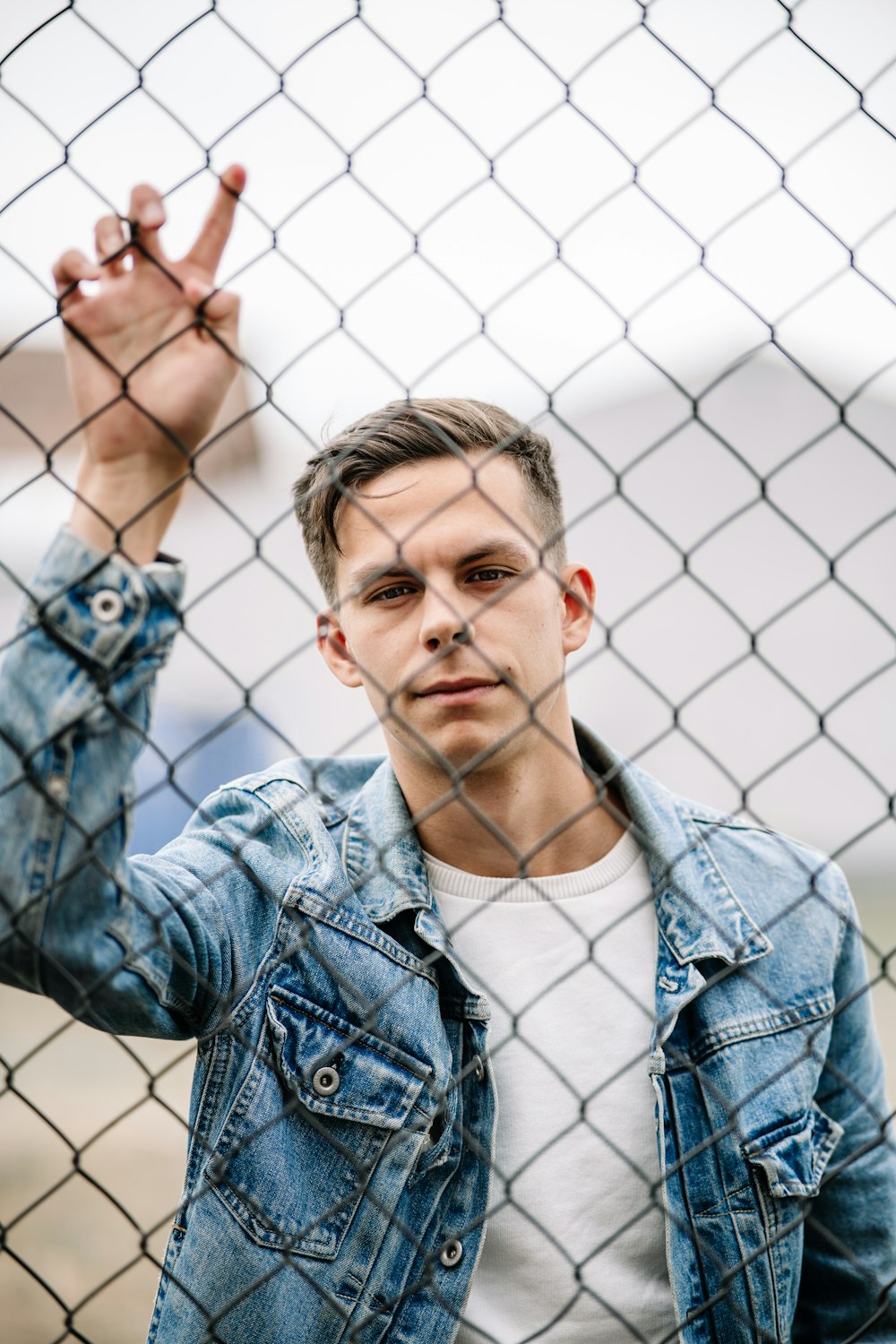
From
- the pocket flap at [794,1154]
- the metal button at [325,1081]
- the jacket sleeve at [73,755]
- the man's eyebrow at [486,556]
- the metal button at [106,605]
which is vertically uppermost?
the man's eyebrow at [486,556]

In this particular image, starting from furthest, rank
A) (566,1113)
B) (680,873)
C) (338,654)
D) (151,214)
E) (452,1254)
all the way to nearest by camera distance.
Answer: (338,654)
(680,873)
(566,1113)
(452,1254)
(151,214)

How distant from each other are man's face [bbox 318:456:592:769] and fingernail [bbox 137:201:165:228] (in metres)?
0.48

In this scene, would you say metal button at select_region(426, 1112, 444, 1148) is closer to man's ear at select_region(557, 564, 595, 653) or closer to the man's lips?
the man's lips

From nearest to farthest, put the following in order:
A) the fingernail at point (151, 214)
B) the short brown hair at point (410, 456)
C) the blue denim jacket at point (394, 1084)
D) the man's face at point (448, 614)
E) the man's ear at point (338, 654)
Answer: the fingernail at point (151, 214) < the blue denim jacket at point (394, 1084) < the man's face at point (448, 614) < the short brown hair at point (410, 456) < the man's ear at point (338, 654)

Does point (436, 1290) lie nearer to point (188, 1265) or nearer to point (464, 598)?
point (188, 1265)

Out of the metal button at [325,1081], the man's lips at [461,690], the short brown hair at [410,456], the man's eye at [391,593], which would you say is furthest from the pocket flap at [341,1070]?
the short brown hair at [410,456]

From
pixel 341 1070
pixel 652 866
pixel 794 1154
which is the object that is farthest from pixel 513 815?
pixel 794 1154

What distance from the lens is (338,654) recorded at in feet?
5.62

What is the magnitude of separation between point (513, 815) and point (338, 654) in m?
0.34

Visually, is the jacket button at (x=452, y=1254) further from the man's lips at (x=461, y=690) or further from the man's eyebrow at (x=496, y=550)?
the man's eyebrow at (x=496, y=550)

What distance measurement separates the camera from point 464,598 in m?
1.45

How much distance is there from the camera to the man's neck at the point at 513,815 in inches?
63.4

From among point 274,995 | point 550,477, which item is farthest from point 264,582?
point 274,995

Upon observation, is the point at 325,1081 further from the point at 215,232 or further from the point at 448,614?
the point at 215,232
